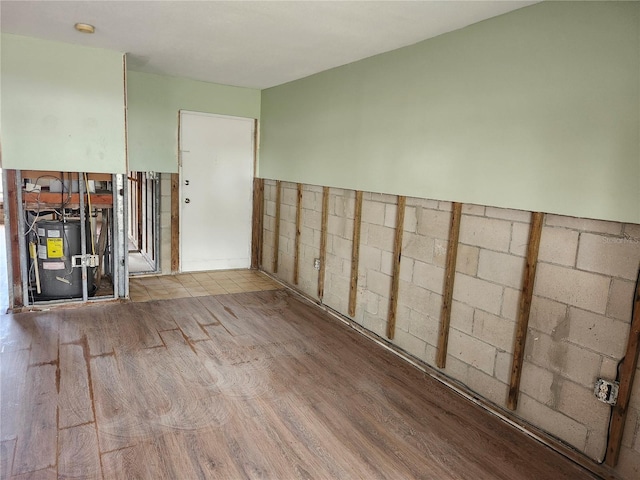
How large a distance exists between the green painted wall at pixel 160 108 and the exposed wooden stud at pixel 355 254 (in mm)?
2743

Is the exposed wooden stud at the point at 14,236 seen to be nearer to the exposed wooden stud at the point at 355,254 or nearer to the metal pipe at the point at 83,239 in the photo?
the metal pipe at the point at 83,239

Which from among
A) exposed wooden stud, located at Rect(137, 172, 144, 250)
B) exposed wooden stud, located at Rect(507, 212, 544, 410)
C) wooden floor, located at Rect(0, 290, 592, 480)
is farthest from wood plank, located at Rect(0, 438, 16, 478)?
exposed wooden stud, located at Rect(137, 172, 144, 250)

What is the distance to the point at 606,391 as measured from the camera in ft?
7.54

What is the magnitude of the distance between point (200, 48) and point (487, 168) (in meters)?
2.80

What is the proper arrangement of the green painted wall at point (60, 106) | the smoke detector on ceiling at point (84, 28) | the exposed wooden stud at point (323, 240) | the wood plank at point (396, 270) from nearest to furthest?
the smoke detector on ceiling at point (84, 28) → the wood plank at point (396, 270) → the green painted wall at point (60, 106) → the exposed wooden stud at point (323, 240)

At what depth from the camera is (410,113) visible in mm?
3496

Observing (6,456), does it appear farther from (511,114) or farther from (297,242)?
(297,242)

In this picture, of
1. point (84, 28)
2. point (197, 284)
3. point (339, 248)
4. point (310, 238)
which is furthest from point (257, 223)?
point (84, 28)

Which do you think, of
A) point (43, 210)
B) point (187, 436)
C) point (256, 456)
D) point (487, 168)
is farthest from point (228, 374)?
point (43, 210)

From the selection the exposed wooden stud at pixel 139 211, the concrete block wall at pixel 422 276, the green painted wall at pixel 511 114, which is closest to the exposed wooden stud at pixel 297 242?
the green painted wall at pixel 511 114

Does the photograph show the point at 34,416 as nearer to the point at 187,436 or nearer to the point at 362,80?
the point at 187,436

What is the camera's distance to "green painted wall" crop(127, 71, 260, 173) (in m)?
5.28

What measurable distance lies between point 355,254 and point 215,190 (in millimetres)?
2663

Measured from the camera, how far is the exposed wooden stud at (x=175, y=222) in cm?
570
